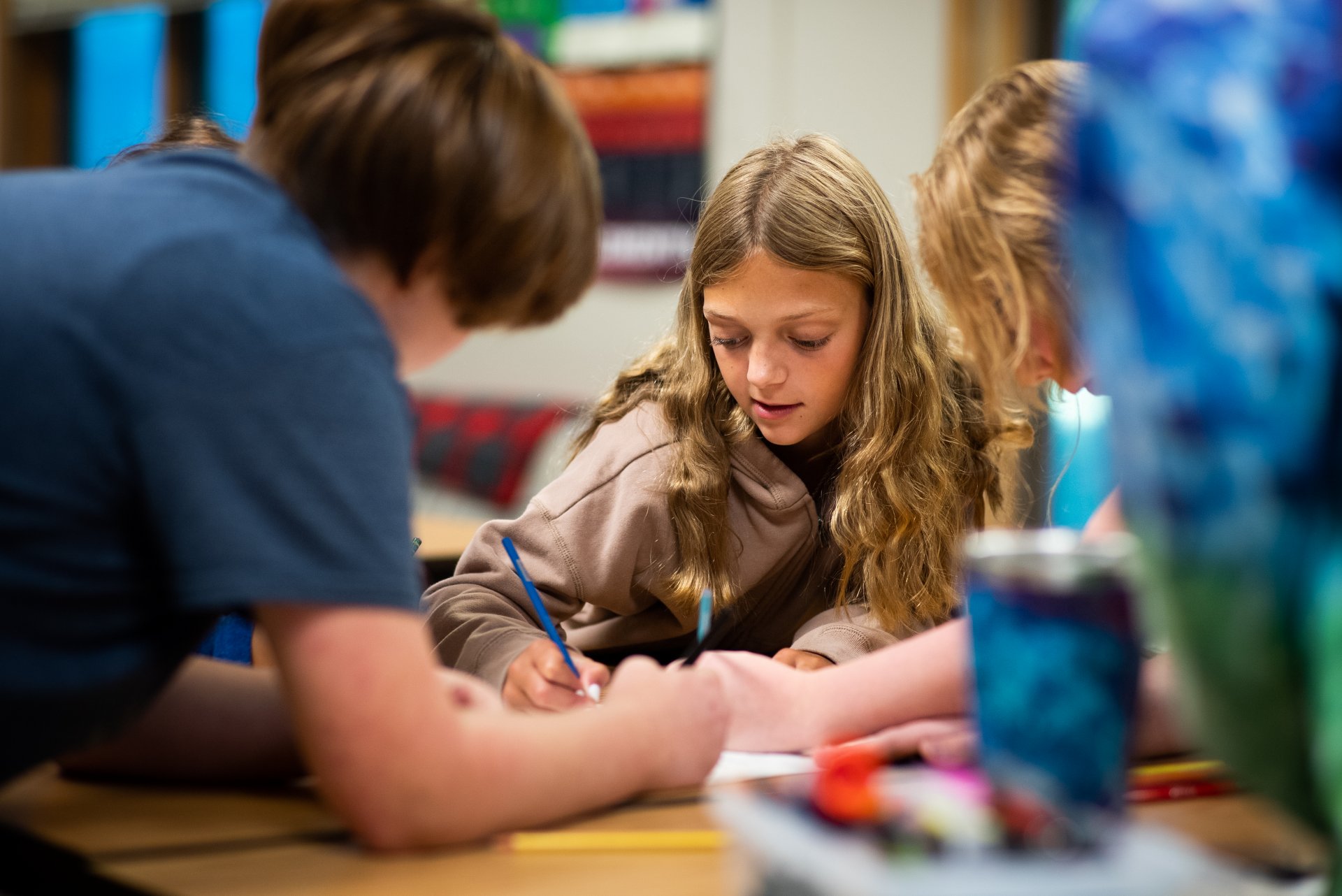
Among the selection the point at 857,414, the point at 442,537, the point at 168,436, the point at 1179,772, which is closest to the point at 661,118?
the point at 442,537

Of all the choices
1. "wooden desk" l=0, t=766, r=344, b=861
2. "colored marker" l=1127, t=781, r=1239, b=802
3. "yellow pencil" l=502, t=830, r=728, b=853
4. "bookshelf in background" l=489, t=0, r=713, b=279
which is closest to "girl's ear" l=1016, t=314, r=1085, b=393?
"colored marker" l=1127, t=781, r=1239, b=802

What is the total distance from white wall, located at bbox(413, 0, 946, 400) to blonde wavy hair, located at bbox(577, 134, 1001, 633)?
1690 millimetres

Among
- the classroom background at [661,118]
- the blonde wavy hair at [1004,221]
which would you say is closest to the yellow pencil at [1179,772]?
the blonde wavy hair at [1004,221]

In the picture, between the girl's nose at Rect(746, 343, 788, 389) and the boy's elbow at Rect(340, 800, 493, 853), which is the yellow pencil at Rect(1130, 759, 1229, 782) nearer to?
the boy's elbow at Rect(340, 800, 493, 853)

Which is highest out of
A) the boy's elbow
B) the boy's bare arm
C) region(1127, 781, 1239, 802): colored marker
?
the boy's bare arm

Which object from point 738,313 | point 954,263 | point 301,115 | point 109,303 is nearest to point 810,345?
point 738,313

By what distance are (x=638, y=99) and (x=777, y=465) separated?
8.96 ft

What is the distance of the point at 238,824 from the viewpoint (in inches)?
30.4

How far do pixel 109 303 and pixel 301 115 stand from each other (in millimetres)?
169

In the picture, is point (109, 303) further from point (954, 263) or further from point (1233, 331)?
point (954, 263)

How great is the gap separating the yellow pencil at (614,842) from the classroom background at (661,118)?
2.07 metres

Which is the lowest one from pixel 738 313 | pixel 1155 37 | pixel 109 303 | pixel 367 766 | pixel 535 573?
pixel 535 573

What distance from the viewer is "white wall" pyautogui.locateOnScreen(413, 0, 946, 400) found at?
3496 mm

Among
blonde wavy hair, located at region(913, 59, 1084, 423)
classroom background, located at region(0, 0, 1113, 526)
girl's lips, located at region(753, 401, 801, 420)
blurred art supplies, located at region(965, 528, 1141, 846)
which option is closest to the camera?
blurred art supplies, located at region(965, 528, 1141, 846)
